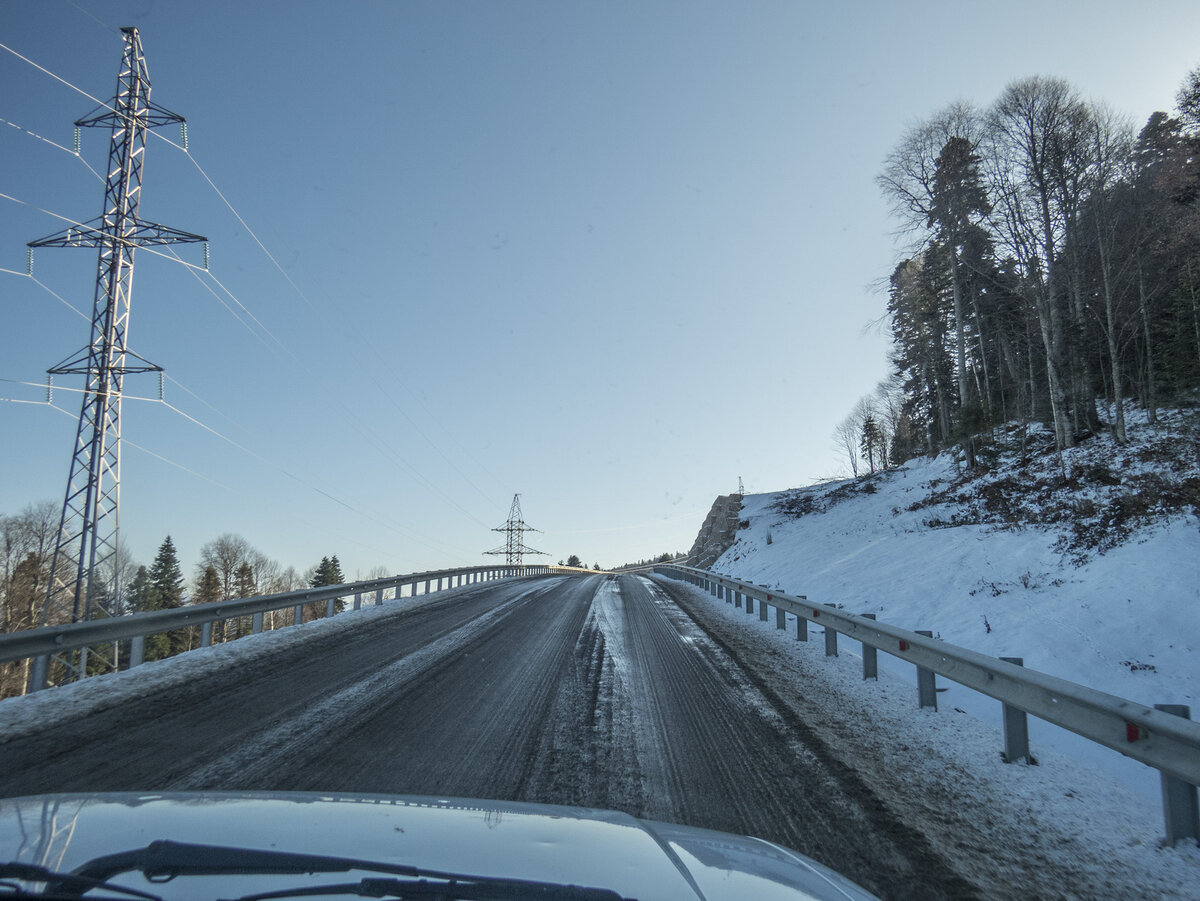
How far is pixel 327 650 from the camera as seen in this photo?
8.91m

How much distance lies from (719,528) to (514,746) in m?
42.8

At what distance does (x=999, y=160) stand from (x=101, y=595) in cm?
3339

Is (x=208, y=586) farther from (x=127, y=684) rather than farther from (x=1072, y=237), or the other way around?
(x=1072, y=237)

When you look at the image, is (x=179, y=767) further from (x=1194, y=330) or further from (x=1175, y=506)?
(x=1194, y=330)

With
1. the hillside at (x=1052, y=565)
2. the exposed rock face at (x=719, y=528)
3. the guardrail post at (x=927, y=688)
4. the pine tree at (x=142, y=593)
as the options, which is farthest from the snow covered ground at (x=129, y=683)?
the pine tree at (x=142, y=593)

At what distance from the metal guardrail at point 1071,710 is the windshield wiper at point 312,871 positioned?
3.20 metres

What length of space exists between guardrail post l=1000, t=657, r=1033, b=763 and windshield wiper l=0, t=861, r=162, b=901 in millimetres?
5127

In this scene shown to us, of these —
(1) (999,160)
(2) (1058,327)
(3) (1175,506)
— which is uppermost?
(1) (999,160)

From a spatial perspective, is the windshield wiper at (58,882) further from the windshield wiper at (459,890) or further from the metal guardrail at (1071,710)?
the metal guardrail at (1071,710)

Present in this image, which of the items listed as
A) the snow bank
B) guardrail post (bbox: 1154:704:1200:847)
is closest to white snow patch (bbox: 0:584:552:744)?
guardrail post (bbox: 1154:704:1200:847)

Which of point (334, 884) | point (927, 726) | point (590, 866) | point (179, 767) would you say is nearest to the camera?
point (334, 884)

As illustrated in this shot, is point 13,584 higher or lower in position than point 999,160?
lower

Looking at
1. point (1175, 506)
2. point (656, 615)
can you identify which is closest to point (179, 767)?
point (656, 615)

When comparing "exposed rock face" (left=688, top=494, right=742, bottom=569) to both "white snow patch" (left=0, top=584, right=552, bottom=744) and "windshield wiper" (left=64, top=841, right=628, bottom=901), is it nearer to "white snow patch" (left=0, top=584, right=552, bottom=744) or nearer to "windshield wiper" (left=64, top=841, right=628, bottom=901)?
"white snow patch" (left=0, top=584, right=552, bottom=744)
